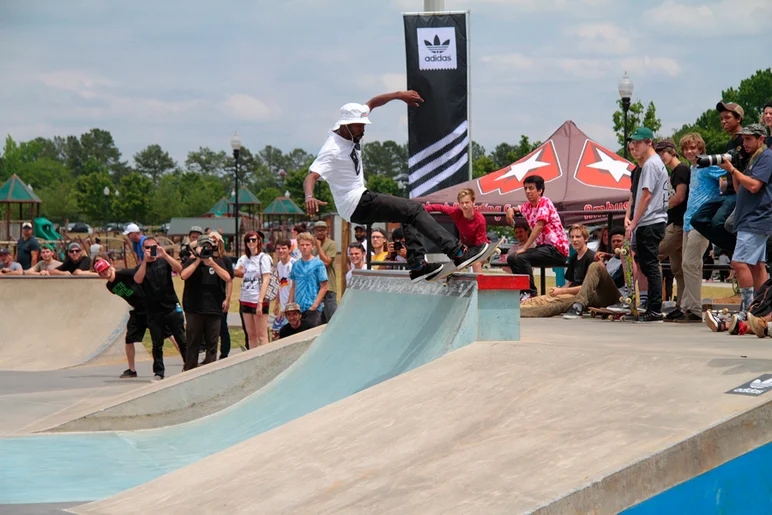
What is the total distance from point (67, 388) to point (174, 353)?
4244mm

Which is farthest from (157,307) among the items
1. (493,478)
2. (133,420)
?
(493,478)

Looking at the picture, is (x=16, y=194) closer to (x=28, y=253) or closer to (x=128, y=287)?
(x=28, y=253)

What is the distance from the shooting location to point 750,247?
6.84 m

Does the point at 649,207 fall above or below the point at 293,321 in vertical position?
above

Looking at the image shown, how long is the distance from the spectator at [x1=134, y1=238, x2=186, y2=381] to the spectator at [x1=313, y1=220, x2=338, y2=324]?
1.92m

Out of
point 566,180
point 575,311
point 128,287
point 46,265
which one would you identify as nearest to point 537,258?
point 575,311

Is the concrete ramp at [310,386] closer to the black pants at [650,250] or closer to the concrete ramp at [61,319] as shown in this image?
the black pants at [650,250]

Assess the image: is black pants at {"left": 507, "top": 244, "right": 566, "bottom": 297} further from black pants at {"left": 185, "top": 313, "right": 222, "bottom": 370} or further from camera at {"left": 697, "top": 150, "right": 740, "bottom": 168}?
black pants at {"left": 185, "top": 313, "right": 222, "bottom": 370}

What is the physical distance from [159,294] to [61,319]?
4.83 m

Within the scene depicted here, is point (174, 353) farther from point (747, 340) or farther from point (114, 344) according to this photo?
point (747, 340)

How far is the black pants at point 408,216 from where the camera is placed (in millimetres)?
7109

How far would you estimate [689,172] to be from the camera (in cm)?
863

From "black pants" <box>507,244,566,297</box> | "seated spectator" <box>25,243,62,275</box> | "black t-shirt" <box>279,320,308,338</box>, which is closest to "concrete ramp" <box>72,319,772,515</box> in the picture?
"black pants" <box>507,244,566,297</box>

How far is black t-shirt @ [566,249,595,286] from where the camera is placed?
968cm
